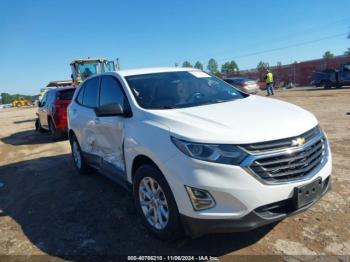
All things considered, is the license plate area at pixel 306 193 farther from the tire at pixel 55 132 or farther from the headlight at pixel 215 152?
the tire at pixel 55 132

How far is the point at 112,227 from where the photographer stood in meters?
4.18

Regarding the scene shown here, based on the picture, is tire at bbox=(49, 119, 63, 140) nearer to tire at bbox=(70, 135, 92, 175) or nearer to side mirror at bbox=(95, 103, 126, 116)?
tire at bbox=(70, 135, 92, 175)

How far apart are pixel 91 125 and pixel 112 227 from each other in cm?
177

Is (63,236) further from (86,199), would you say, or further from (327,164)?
(327,164)

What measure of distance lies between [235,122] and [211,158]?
0.50 meters

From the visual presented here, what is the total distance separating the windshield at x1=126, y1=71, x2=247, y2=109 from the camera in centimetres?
417

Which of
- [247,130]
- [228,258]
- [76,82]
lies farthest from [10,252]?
[76,82]

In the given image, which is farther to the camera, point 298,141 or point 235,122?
point 235,122

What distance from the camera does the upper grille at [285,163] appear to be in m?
2.97

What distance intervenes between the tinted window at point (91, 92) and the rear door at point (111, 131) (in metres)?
0.27

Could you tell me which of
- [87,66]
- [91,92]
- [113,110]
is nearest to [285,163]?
[113,110]

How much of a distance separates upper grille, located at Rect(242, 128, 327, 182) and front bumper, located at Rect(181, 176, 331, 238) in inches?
9.4

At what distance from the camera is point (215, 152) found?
302cm

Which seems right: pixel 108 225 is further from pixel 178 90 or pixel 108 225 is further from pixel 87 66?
pixel 87 66
